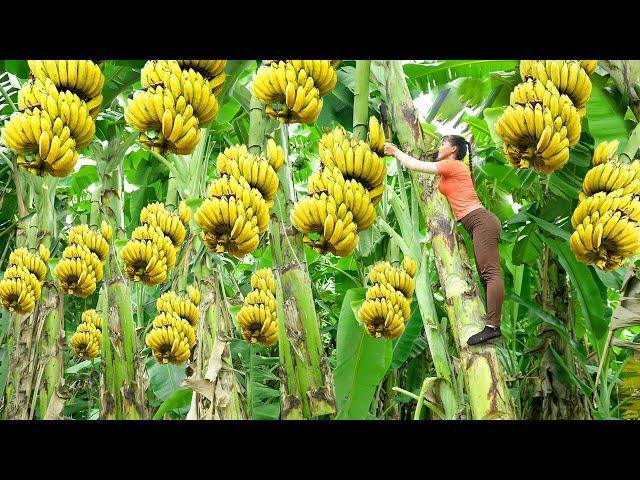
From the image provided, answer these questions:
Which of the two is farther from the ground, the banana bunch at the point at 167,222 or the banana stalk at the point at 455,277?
the banana bunch at the point at 167,222

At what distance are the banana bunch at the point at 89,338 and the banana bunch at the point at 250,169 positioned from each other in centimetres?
165

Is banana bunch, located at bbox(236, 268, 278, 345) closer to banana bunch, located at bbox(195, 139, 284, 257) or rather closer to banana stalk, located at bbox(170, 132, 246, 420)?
banana stalk, located at bbox(170, 132, 246, 420)

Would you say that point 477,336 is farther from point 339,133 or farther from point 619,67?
point 619,67

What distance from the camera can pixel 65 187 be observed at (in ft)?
10.9

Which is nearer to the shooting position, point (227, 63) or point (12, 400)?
point (227, 63)

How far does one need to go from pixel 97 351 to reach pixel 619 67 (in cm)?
229

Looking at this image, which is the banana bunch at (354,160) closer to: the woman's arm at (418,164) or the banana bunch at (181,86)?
the woman's arm at (418,164)

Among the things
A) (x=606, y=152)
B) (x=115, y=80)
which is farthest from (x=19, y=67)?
(x=606, y=152)

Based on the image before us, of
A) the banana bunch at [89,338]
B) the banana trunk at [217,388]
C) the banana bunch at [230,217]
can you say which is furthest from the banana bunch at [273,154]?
the banana bunch at [89,338]

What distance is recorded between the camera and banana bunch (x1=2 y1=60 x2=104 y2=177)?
39.2 inches

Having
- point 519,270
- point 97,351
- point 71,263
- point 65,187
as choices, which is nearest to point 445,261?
point 519,270

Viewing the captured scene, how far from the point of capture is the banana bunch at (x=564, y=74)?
1.16 meters

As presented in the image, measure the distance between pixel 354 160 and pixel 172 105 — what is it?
1.11 ft

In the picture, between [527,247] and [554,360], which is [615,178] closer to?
[527,247]
